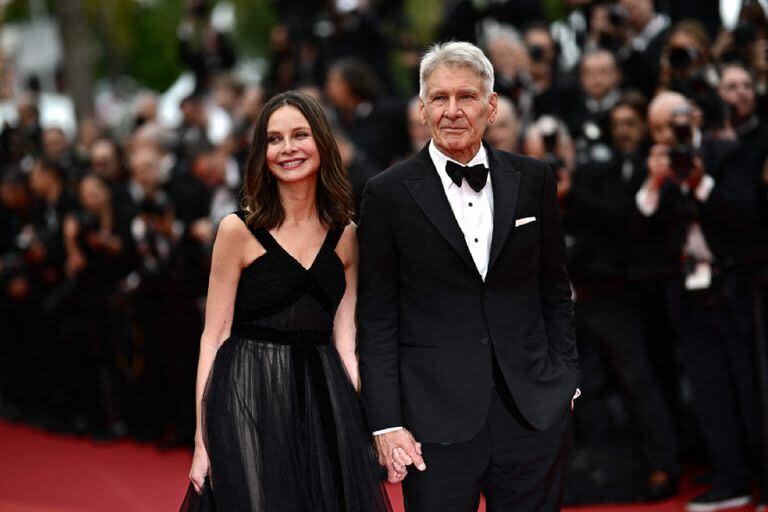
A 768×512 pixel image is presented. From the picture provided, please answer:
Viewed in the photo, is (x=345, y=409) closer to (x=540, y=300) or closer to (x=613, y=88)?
(x=540, y=300)

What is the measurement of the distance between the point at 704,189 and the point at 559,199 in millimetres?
788

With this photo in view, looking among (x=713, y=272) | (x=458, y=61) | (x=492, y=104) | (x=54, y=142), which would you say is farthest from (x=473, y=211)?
(x=54, y=142)

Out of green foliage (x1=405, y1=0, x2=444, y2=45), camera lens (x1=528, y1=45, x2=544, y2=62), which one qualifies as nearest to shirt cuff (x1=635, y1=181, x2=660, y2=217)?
camera lens (x1=528, y1=45, x2=544, y2=62)

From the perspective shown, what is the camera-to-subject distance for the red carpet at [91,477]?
21.1 ft

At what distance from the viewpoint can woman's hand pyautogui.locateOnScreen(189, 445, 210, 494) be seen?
3717 millimetres

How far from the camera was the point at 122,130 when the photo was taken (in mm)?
16156

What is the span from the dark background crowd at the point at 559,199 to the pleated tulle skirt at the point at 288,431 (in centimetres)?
232

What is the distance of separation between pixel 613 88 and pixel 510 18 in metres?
1.96

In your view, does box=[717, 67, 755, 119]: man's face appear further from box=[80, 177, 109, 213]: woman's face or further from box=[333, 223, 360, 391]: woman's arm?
box=[80, 177, 109, 213]: woman's face

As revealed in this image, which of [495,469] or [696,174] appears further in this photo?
[696,174]

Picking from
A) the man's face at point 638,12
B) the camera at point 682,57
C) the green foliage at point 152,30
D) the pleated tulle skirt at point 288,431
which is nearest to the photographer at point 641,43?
the man's face at point 638,12

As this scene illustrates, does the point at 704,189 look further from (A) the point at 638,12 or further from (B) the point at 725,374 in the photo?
(A) the point at 638,12

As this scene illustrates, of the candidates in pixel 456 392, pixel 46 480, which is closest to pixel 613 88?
pixel 456 392

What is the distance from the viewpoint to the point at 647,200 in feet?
18.8
